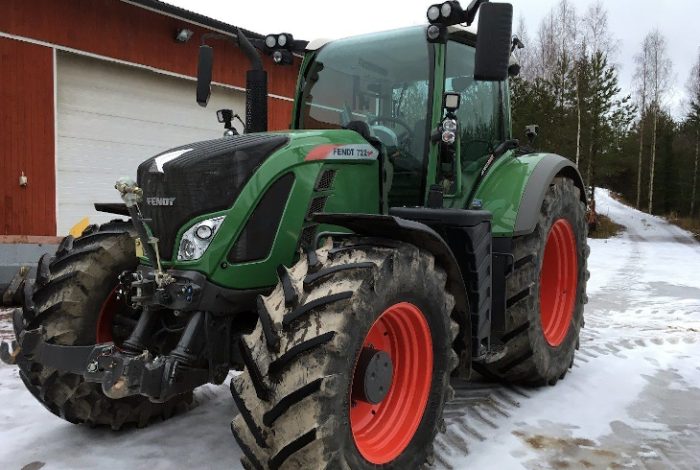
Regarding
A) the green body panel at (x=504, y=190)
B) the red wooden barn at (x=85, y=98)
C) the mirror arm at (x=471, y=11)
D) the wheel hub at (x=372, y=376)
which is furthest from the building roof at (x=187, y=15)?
the wheel hub at (x=372, y=376)

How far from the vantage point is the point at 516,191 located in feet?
12.8

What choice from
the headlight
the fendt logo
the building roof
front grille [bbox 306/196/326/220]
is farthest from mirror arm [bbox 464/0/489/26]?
the building roof

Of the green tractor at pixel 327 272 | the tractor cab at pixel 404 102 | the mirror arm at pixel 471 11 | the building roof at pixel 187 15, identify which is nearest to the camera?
the green tractor at pixel 327 272

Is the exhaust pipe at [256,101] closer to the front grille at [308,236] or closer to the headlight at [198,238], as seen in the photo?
the front grille at [308,236]

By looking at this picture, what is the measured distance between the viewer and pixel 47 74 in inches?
346

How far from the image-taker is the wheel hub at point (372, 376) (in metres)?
2.52

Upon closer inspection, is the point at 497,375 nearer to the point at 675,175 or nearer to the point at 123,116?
the point at 123,116

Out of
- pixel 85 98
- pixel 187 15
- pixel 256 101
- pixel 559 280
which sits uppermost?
pixel 187 15

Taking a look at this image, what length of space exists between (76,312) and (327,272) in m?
1.52

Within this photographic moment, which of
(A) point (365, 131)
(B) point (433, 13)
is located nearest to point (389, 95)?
(A) point (365, 131)

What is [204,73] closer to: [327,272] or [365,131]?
[365,131]

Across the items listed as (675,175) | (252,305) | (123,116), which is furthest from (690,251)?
(675,175)

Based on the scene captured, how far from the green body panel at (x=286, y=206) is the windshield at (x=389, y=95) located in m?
0.42

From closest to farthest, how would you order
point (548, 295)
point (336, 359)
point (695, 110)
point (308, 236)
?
point (336, 359) < point (308, 236) < point (548, 295) < point (695, 110)
